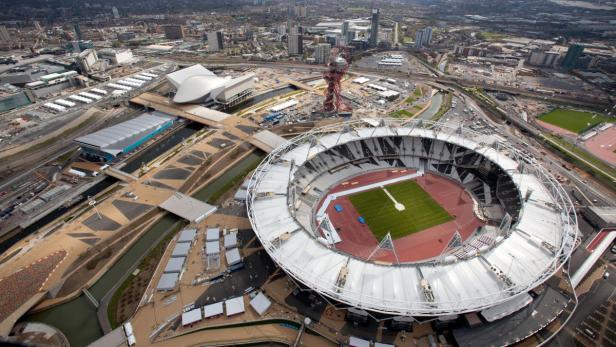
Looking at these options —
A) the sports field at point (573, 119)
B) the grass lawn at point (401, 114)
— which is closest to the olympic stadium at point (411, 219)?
the grass lawn at point (401, 114)

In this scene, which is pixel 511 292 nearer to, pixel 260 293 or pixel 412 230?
pixel 412 230

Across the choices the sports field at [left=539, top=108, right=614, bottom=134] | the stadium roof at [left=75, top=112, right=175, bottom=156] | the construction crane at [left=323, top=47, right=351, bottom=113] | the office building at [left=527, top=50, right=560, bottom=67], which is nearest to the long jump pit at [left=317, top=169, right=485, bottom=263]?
the construction crane at [left=323, top=47, right=351, bottom=113]

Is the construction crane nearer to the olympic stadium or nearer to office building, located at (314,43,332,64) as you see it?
the olympic stadium

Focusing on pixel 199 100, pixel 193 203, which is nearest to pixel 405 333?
pixel 193 203

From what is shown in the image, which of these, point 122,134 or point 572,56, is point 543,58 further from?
point 122,134

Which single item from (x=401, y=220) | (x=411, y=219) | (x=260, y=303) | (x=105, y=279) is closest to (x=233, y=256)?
(x=260, y=303)

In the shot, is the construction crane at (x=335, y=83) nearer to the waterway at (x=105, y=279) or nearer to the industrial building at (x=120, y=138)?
the waterway at (x=105, y=279)
